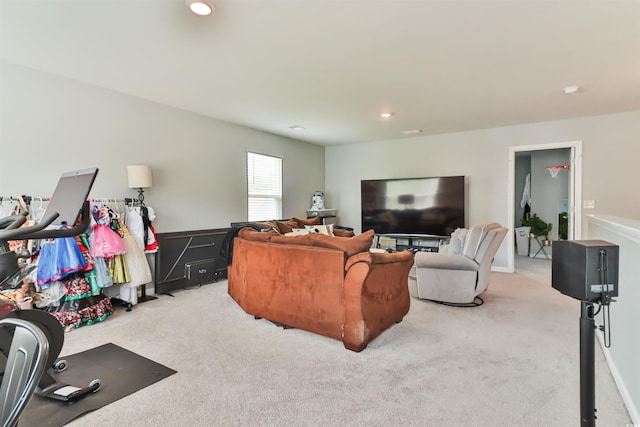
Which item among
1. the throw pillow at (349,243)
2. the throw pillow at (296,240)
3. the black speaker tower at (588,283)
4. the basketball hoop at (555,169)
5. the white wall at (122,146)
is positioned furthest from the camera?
the basketball hoop at (555,169)

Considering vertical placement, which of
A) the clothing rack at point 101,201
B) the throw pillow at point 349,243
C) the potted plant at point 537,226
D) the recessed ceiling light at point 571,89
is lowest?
the potted plant at point 537,226

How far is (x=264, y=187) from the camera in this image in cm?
588

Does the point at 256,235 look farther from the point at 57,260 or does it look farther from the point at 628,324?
the point at 628,324

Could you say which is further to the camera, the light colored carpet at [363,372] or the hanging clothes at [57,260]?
the hanging clothes at [57,260]

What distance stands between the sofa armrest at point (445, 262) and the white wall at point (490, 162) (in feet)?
8.14

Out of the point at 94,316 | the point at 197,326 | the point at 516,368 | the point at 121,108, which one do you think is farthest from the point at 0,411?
the point at 121,108

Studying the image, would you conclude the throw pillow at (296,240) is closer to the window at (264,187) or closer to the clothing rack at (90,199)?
the clothing rack at (90,199)

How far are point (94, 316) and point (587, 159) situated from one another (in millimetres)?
6693

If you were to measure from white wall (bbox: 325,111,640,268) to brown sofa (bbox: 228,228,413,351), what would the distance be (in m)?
3.48

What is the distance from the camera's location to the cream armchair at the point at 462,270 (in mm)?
3537

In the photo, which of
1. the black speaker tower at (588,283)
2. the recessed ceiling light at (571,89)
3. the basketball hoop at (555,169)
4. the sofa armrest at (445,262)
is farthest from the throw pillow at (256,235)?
the basketball hoop at (555,169)

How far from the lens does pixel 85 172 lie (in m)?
1.51

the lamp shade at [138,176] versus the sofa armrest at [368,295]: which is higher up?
the lamp shade at [138,176]

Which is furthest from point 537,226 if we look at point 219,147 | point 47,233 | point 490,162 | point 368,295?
point 47,233
